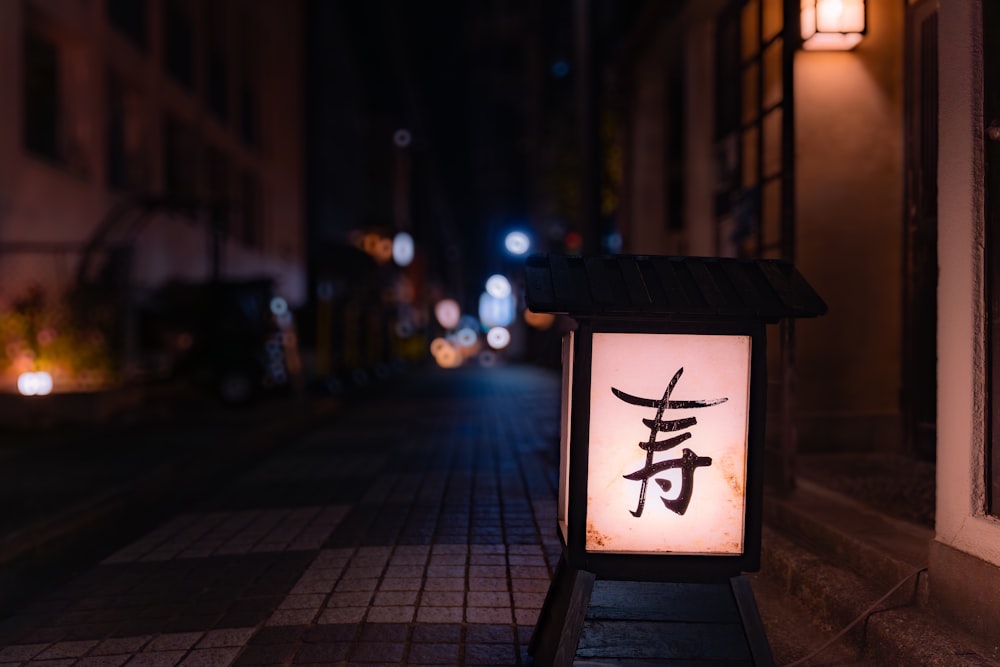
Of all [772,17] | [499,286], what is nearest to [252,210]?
[499,286]

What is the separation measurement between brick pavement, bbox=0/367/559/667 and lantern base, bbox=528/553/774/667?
0.34 meters

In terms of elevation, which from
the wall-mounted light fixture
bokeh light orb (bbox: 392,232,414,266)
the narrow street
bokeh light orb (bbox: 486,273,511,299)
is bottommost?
the narrow street

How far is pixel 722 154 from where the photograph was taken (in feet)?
33.3

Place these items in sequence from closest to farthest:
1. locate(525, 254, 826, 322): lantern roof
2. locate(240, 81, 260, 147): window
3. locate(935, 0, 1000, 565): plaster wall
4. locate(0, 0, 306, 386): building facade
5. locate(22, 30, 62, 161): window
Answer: locate(525, 254, 826, 322): lantern roof → locate(935, 0, 1000, 565): plaster wall → locate(0, 0, 306, 386): building facade → locate(22, 30, 62, 161): window → locate(240, 81, 260, 147): window

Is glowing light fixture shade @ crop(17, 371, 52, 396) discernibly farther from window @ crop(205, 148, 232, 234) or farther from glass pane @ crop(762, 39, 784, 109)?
window @ crop(205, 148, 232, 234)

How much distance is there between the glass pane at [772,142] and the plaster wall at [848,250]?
62 cm

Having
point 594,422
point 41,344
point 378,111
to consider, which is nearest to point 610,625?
point 594,422

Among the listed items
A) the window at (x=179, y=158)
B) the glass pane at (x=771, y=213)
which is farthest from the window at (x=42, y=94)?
the glass pane at (x=771, y=213)

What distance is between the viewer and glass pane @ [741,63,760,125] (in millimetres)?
8875

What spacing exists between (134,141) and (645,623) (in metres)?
19.0

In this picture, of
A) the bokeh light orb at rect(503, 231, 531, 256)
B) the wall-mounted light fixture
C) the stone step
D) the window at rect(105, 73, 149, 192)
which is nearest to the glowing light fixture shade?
the window at rect(105, 73, 149, 192)

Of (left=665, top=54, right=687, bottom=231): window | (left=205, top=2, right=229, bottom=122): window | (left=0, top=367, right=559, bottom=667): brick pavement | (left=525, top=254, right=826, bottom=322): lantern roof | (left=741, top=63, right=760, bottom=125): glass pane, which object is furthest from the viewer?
(left=205, top=2, right=229, bottom=122): window

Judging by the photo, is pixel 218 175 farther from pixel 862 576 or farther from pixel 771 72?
pixel 862 576

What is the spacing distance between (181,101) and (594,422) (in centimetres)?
2199
